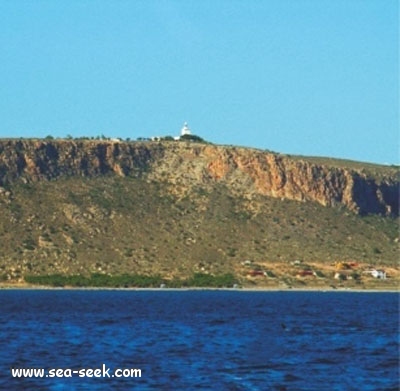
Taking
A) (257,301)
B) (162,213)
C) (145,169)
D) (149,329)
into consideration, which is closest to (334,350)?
(149,329)

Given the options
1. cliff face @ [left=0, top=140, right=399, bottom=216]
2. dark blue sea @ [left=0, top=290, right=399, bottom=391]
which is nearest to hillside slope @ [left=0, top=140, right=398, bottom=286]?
cliff face @ [left=0, top=140, right=399, bottom=216]

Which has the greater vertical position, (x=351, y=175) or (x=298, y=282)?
(x=351, y=175)

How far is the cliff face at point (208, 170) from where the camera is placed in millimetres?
154750

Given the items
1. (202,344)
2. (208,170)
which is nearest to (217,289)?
(208,170)

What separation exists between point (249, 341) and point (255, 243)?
8054 centimetres

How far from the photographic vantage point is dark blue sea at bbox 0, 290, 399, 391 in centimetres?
4553

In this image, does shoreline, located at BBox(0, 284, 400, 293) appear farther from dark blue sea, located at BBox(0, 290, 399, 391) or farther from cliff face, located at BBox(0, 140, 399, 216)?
dark blue sea, located at BBox(0, 290, 399, 391)

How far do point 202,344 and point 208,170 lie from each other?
103 meters

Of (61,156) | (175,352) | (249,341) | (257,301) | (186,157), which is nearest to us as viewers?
(175,352)

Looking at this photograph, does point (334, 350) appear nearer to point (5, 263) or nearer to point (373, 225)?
point (5, 263)

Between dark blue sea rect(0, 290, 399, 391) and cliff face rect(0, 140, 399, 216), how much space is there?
44.6 metres

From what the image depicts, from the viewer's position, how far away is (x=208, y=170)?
164m

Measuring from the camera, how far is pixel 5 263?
135500 mm

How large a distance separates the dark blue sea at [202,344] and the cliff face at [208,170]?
146 ft
